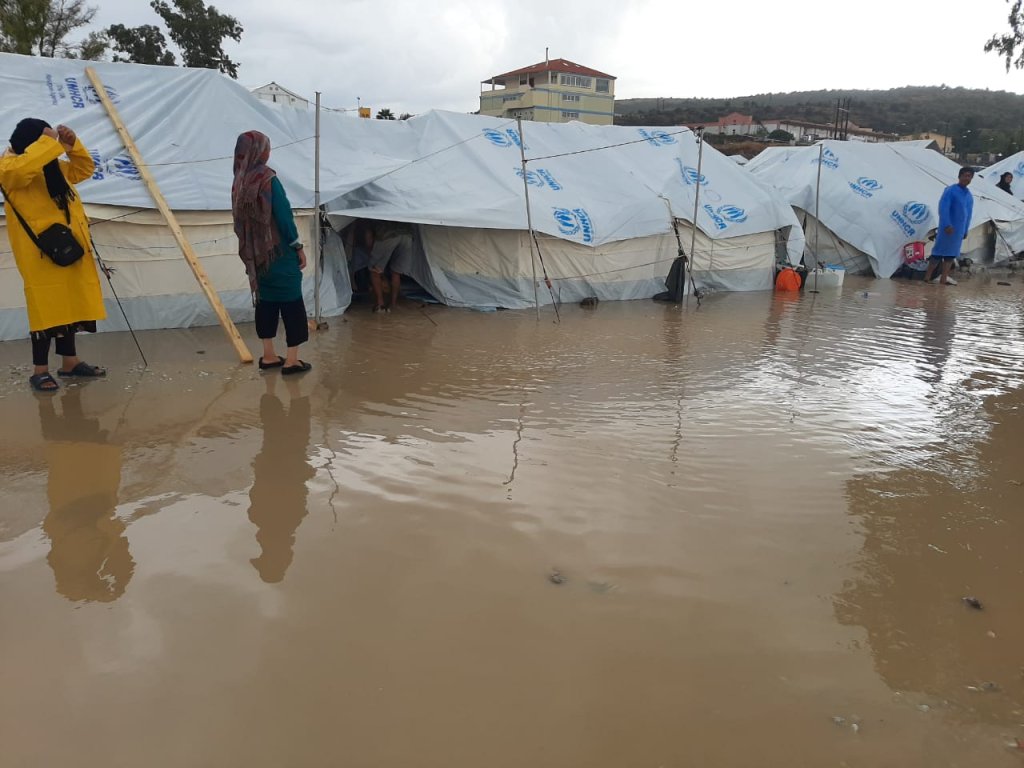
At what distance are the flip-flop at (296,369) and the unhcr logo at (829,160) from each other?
1122 cm

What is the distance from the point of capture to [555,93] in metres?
51.6

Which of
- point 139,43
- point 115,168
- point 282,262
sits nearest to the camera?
point 282,262

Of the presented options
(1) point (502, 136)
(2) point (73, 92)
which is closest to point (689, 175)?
(1) point (502, 136)

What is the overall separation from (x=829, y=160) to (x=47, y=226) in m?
12.6

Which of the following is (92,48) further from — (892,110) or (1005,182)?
(892,110)

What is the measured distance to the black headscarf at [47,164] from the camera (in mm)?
4438

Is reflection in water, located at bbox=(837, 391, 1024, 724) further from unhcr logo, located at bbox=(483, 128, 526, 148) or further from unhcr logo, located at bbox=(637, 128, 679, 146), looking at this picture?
unhcr logo, located at bbox=(637, 128, 679, 146)

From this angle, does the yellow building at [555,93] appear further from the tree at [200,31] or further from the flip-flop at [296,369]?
the flip-flop at [296,369]

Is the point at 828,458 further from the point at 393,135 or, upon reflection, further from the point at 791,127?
the point at 791,127

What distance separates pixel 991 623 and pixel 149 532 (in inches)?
113

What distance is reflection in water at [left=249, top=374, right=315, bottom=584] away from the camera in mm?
2627

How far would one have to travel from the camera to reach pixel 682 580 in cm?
248

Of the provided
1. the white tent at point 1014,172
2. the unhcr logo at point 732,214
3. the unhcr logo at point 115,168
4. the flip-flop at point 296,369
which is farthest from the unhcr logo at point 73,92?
the white tent at point 1014,172

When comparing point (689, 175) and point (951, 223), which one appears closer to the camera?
point (689, 175)
